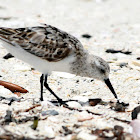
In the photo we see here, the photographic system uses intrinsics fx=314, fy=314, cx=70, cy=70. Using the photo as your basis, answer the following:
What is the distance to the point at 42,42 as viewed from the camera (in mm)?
4238

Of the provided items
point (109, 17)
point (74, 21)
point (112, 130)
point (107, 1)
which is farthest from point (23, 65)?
point (107, 1)

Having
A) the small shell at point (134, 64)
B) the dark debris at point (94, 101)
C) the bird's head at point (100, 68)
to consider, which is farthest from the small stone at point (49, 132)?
the small shell at point (134, 64)

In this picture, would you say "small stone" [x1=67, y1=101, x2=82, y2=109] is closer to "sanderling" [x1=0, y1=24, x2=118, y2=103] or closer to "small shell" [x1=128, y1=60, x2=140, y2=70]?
"sanderling" [x1=0, y1=24, x2=118, y2=103]

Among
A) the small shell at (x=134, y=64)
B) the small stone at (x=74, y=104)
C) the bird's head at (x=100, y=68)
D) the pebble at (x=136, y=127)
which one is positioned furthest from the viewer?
the small shell at (x=134, y=64)

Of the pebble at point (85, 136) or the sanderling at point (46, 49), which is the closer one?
the pebble at point (85, 136)

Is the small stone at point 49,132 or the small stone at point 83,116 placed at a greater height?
the small stone at point 83,116

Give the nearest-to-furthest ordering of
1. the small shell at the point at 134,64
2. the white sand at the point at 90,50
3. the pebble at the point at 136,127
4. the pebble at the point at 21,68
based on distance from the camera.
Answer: the pebble at the point at 136,127
the white sand at the point at 90,50
the pebble at the point at 21,68
the small shell at the point at 134,64

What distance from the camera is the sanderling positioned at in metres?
4.19

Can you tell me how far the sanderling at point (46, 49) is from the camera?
419 centimetres

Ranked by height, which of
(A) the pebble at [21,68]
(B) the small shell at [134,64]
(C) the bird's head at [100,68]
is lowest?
(A) the pebble at [21,68]

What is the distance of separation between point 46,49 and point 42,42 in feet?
0.36

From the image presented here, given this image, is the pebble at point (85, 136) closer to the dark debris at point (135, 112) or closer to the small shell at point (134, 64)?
the dark debris at point (135, 112)

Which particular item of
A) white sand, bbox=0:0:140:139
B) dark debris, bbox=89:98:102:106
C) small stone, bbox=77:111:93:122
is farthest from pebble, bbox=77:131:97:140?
dark debris, bbox=89:98:102:106

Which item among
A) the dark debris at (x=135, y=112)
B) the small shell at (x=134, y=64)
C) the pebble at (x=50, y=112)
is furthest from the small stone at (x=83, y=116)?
the small shell at (x=134, y=64)
